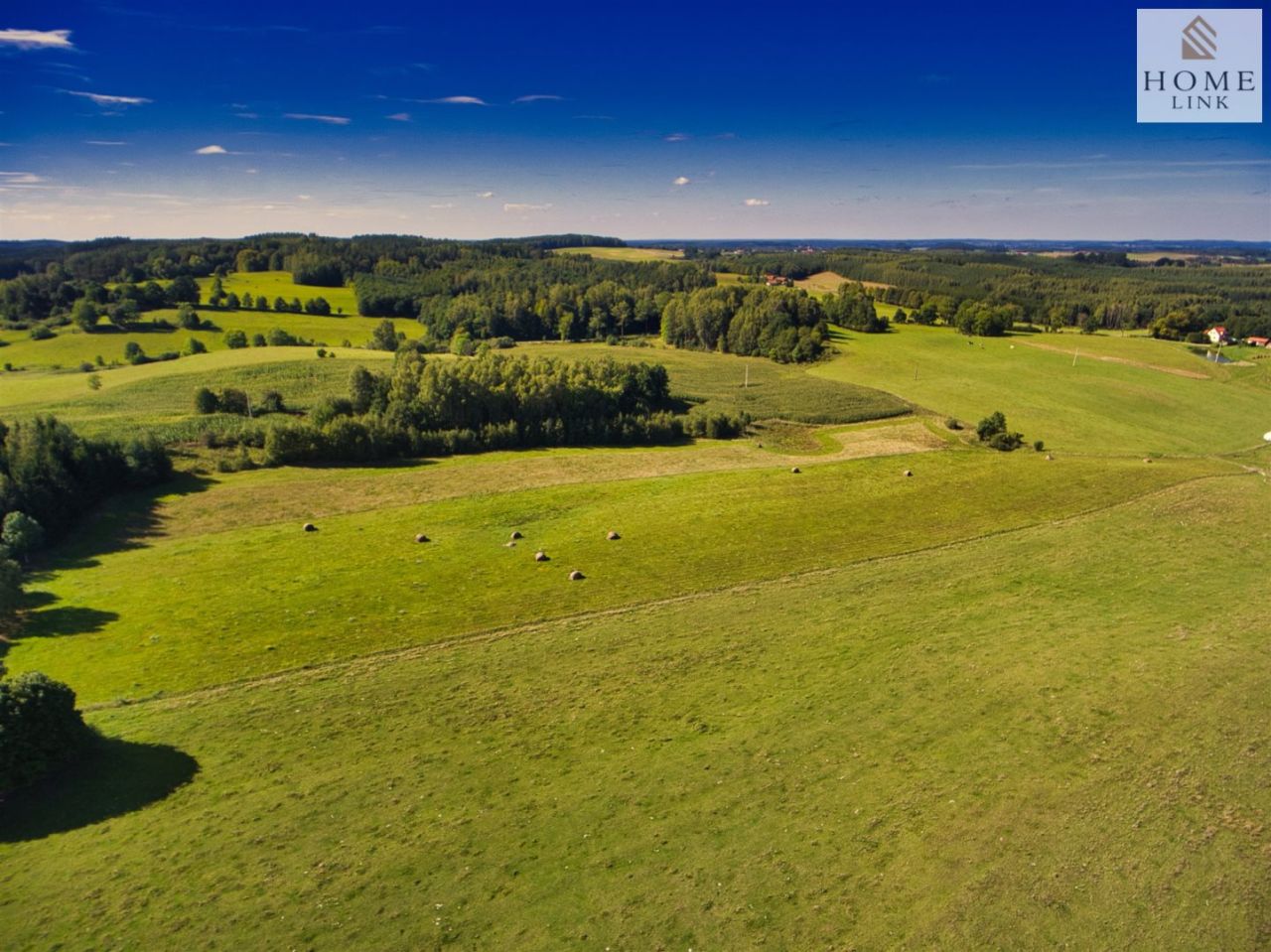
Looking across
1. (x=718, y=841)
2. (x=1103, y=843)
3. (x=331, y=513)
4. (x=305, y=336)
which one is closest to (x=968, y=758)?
(x=1103, y=843)

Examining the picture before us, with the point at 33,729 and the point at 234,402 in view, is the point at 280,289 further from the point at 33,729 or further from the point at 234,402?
the point at 33,729

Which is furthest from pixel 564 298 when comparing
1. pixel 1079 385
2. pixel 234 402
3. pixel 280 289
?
pixel 1079 385

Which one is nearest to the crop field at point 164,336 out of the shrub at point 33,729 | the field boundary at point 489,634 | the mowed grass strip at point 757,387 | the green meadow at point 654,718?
the mowed grass strip at point 757,387

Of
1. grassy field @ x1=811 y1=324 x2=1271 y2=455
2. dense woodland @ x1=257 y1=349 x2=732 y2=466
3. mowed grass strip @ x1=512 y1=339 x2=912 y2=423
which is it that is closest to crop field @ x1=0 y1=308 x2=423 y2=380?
mowed grass strip @ x1=512 y1=339 x2=912 y2=423

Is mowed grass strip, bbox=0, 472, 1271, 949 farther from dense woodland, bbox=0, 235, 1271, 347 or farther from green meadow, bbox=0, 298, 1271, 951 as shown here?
dense woodland, bbox=0, 235, 1271, 347

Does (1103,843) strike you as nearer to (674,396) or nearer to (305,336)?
(674,396)
